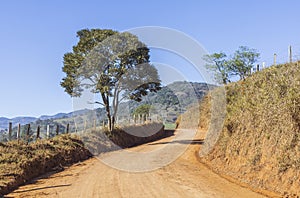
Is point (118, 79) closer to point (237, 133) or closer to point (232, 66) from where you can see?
point (237, 133)

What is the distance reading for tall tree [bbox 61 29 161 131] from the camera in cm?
2990

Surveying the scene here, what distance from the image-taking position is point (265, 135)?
13.3 meters

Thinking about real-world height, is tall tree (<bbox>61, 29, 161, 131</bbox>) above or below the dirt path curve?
above

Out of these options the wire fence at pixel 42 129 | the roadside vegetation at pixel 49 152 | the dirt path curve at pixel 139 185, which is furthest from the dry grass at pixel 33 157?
the dirt path curve at pixel 139 185

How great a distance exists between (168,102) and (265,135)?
44267mm

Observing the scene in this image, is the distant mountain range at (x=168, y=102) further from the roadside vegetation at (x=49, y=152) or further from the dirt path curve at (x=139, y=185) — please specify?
the dirt path curve at (x=139, y=185)

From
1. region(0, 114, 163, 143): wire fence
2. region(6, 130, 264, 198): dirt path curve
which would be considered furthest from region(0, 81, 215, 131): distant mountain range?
region(6, 130, 264, 198): dirt path curve

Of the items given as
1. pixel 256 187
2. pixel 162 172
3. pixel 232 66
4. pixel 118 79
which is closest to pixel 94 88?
pixel 118 79

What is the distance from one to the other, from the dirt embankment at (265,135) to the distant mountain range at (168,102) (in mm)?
12079

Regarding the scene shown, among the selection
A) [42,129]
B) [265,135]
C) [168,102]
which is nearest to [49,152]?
[42,129]

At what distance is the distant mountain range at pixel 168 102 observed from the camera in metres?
33.1

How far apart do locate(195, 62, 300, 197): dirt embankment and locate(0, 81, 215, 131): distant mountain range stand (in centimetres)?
1208

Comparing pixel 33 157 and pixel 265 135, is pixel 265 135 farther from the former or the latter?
pixel 33 157

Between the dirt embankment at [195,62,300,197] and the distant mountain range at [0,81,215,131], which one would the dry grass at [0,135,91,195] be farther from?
the dirt embankment at [195,62,300,197]
